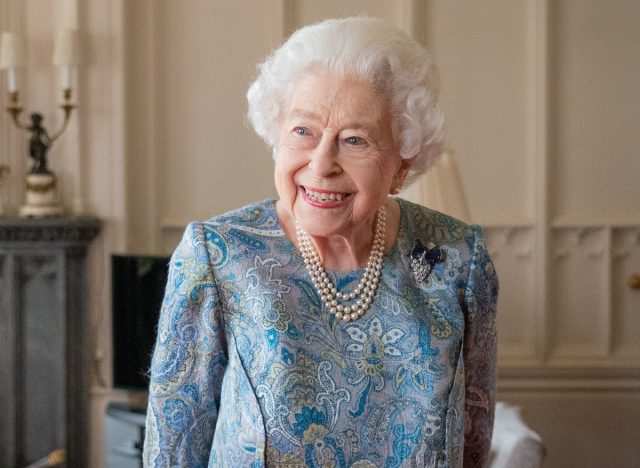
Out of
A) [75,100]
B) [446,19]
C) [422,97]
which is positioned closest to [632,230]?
[446,19]

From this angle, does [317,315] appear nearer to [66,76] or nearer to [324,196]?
[324,196]

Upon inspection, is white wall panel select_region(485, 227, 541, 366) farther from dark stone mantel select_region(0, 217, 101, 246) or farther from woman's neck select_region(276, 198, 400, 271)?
woman's neck select_region(276, 198, 400, 271)

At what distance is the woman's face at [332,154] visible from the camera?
137 centimetres

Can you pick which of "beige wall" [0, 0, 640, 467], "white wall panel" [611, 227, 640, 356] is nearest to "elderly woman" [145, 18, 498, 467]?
"beige wall" [0, 0, 640, 467]

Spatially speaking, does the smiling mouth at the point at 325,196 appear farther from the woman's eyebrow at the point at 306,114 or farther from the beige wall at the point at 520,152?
the beige wall at the point at 520,152

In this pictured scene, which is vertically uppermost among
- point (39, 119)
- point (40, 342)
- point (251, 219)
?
point (39, 119)

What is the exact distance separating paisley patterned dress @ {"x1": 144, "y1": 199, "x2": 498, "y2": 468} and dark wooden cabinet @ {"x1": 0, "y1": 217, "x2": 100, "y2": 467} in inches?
116

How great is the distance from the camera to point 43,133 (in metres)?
4.29

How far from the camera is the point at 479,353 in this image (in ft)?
5.02

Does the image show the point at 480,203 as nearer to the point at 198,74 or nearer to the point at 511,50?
the point at 511,50

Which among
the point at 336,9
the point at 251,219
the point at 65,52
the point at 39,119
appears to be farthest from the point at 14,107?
the point at 251,219

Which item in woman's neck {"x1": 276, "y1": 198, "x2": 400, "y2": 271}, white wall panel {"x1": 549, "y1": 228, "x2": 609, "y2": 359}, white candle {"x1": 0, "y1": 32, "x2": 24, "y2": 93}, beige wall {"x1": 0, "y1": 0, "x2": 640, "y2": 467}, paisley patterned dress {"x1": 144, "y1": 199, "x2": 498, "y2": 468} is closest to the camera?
paisley patterned dress {"x1": 144, "y1": 199, "x2": 498, "y2": 468}

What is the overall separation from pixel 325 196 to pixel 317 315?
6.9 inches

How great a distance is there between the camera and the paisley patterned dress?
134 cm
